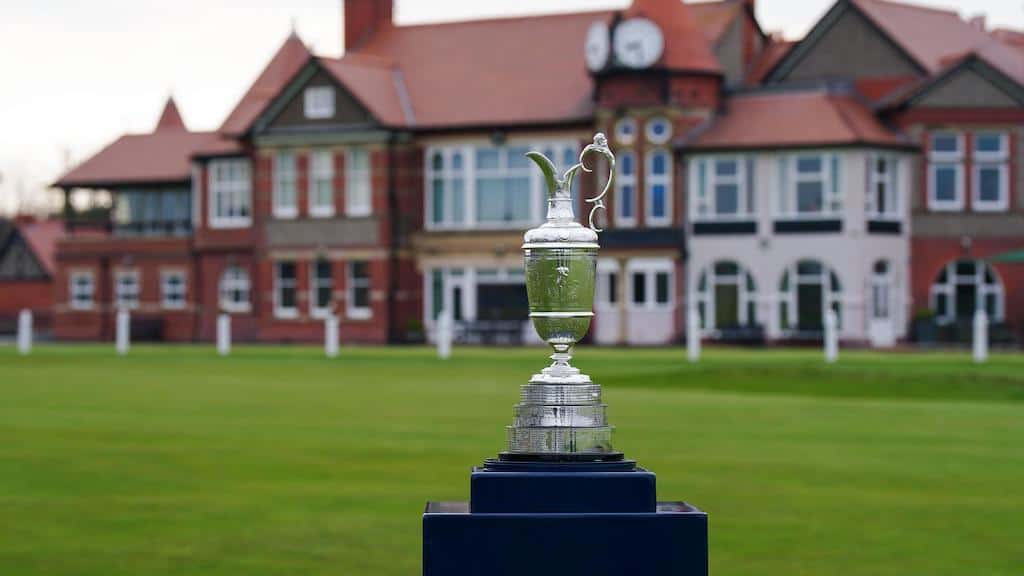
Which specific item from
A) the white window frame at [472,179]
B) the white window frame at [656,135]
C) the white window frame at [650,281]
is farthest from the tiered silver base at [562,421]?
the white window frame at [472,179]

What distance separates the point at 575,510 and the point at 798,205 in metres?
46.4

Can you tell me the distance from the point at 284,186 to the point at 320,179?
56.8 inches

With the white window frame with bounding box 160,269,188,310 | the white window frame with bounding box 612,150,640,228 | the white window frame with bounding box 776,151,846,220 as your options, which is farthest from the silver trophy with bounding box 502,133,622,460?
the white window frame with bounding box 160,269,188,310

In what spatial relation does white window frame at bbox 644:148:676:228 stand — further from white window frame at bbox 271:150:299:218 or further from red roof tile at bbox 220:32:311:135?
red roof tile at bbox 220:32:311:135

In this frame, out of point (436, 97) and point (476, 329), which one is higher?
point (436, 97)

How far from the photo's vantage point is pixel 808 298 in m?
54.7

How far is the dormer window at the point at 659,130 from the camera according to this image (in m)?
56.2

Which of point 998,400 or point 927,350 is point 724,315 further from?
point 998,400

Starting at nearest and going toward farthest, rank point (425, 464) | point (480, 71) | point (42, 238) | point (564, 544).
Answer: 1. point (564, 544)
2. point (425, 464)
3. point (480, 71)
4. point (42, 238)

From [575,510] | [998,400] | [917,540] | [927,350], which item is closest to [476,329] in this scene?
[927,350]

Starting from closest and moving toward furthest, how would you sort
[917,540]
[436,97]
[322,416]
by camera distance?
1. [917,540]
2. [322,416]
3. [436,97]

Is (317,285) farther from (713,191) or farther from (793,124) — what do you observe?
(793,124)

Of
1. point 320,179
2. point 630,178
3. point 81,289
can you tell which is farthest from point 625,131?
point 81,289

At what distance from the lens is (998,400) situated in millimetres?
30250
